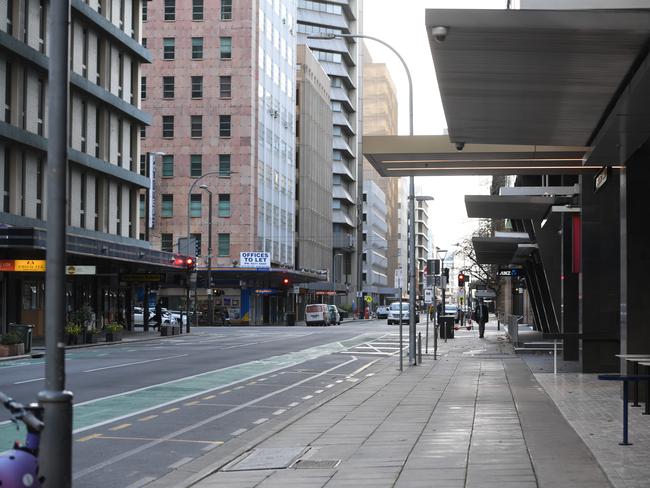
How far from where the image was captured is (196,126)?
86.7 meters

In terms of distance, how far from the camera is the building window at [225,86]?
8588 centimetres

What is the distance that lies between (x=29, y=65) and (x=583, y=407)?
34.1 meters

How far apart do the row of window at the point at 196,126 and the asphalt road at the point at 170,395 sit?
49.5 metres

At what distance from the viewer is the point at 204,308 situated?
271 feet

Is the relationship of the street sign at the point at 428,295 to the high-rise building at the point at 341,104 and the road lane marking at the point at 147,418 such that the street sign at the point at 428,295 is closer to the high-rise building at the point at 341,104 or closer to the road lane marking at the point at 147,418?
the road lane marking at the point at 147,418

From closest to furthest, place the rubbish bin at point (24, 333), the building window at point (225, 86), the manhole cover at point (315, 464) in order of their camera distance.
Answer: the manhole cover at point (315, 464)
the rubbish bin at point (24, 333)
the building window at point (225, 86)

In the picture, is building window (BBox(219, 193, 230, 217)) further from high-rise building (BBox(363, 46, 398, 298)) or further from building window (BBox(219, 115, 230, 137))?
high-rise building (BBox(363, 46, 398, 298))

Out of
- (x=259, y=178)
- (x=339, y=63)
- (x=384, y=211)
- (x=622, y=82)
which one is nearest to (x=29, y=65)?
(x=622, y=82)

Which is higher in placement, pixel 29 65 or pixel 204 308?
pixel 29 65

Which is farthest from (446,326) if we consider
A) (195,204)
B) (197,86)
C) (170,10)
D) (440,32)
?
(170,10)

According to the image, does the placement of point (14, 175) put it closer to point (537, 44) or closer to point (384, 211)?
point (537, 44)

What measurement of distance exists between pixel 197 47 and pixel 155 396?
7044 centimetres

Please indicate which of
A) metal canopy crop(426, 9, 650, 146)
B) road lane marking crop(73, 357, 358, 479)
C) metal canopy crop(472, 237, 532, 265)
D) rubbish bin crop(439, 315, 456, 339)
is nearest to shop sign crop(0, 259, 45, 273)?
metal canopy crop(472, 237, 532, 265)

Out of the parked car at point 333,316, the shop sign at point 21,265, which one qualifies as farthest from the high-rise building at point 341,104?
the shop sign at point 21,265
